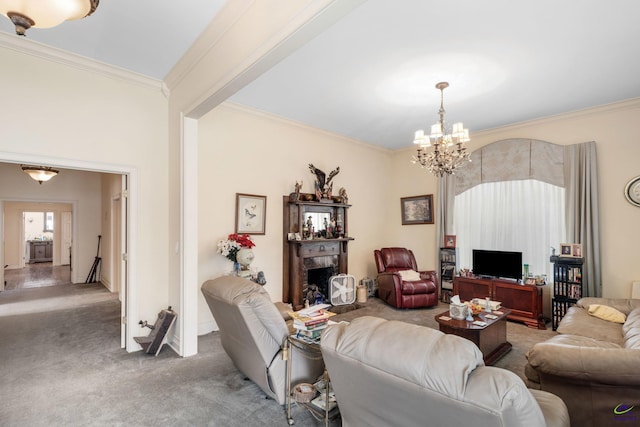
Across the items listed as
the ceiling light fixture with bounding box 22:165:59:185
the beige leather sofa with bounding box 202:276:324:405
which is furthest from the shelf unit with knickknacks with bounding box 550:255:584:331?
the ceiling light fixture with bounding box 22:165:59:185

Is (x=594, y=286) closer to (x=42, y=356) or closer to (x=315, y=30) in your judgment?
(x=315, y=30)

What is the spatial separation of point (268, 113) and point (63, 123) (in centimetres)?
252

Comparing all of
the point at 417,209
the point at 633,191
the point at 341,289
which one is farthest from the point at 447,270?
the point at 633,191

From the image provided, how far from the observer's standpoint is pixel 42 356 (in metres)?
3.25

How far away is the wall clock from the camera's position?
4098 millimetres

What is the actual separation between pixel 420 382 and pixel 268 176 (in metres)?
3.99

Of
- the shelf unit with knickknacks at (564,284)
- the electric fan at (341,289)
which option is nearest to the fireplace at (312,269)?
the electric fan at (341,289)

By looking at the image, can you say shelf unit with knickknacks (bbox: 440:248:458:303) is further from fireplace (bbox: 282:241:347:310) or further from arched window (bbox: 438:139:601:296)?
fireplace (bbox: 282:241:347:310)

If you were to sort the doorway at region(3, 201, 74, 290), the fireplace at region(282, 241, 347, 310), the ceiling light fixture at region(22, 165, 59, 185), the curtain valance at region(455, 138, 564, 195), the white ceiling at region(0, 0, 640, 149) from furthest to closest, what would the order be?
the doorway at region(3, 201, 74, 290), the ceiling light fixture at region(22, 165, 59, 185), the fireplace at region(282, 241, 347, 310), the curtain valance at region(455, 138, 564, 195), the white ceiling at region(0, 0, 640, 149)

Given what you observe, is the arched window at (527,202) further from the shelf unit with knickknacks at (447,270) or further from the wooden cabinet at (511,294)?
the wooden cabinet at (511,294)

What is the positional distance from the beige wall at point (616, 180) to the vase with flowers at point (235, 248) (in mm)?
4921

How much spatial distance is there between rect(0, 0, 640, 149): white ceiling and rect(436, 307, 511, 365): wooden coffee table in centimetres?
269

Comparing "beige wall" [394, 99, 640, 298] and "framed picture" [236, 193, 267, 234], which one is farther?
"framed picture" [236, 193, 267, 234]

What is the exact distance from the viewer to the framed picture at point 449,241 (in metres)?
5.73
